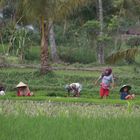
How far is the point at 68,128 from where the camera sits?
660 cm

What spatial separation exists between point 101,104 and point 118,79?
469 centimetres

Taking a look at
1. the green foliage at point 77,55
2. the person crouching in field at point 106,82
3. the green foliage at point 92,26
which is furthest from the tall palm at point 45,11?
the green foliage at point 77,55

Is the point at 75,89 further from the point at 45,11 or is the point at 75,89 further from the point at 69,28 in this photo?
the point at 69,28

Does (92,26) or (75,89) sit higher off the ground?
(92,26)

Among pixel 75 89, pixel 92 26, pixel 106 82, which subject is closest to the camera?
pixel 106 82

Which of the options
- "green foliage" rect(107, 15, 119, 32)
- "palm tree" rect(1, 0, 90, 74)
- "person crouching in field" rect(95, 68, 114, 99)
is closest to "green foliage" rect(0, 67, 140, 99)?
"palm tree" rect(1, 0, 90, 74)

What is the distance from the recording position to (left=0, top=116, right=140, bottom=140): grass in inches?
240

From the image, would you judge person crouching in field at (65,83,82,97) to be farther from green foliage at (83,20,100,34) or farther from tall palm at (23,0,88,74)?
green foliage at (83,20,100,34)

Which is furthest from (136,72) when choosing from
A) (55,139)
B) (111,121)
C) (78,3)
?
(55,139)

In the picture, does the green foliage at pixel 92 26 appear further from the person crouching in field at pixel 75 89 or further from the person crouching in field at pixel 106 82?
the person crouching in field at pixel 106 82

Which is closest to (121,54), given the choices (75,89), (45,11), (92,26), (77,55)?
(75,89)

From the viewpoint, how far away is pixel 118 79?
16.7 meters

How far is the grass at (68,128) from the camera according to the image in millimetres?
6098

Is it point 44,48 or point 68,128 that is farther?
point 44,48
